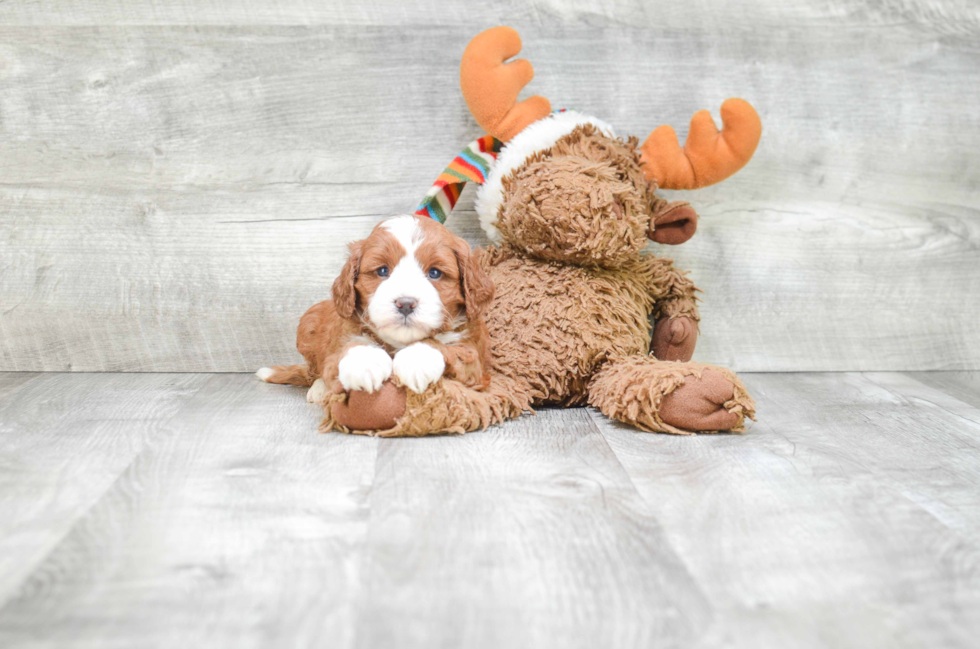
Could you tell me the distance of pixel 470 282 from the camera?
48.7 inches

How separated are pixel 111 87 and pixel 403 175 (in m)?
0.62

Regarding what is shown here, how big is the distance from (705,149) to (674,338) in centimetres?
36

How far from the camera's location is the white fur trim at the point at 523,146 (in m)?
1.45

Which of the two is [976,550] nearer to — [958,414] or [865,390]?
[958,414]

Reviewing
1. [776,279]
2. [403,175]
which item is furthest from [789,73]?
[403,175]

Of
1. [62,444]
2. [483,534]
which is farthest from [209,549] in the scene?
[62,444]

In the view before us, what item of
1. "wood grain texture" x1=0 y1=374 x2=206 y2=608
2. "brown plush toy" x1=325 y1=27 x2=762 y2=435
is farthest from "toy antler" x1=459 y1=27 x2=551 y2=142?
"wood grain texture" x1=0 y1=374 x2=206 y2=608

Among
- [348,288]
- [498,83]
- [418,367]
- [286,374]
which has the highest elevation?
[498,83]

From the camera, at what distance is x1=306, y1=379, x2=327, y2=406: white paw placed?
1.40 m

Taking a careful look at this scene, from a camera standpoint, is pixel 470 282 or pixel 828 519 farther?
pixel 470 282

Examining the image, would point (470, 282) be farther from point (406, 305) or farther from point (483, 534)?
point (483, 534)

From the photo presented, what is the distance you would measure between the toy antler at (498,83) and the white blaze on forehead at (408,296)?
1.22 ft

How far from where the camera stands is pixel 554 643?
661 mm

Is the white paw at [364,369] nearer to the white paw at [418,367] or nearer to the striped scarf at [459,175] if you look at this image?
the white paw at [418,367]
